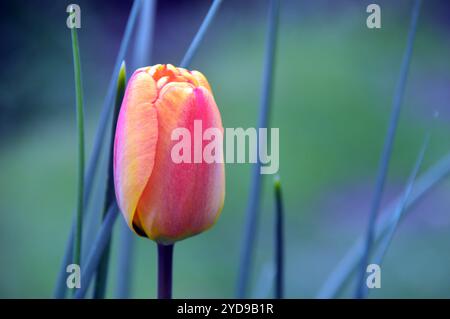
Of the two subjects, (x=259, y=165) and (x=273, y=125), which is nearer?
(x=259, y=165)

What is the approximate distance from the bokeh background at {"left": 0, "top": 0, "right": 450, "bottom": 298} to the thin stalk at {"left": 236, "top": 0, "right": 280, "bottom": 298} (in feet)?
1.48

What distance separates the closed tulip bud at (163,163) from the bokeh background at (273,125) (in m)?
0.50

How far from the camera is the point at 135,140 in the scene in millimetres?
214

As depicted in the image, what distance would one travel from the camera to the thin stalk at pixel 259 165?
270mm

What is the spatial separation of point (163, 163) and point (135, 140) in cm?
1

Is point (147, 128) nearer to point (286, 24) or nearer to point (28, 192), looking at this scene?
point (28, 192)

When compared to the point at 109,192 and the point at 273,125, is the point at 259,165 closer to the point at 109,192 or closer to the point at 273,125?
the point at 109,192

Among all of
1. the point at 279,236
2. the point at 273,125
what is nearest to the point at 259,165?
the point at 279,236

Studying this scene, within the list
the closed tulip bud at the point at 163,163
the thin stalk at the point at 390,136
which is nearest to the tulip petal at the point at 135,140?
the closed tulip bud at the point at 163,163

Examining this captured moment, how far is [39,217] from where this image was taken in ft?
3.11

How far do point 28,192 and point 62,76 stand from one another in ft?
0.61

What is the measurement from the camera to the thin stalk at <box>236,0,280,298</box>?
0.89 feet

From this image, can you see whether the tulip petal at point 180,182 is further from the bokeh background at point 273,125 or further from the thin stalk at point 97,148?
the bokeh background at point 273,125
